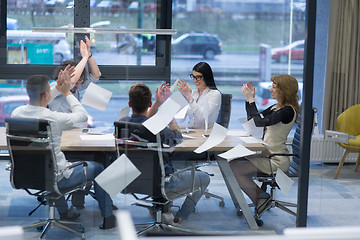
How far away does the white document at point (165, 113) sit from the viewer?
3578 millimetres

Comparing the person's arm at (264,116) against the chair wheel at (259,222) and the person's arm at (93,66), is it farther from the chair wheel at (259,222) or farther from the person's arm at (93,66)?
the person's arm at (93,66)

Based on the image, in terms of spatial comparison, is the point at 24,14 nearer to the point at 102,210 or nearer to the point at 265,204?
the point at 102,210

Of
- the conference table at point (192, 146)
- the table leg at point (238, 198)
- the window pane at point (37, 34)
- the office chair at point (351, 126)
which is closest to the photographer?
the window pane at point (37, 34)

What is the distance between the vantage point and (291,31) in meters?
3.87

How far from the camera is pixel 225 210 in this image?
3926 mm

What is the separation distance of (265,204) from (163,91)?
1051 mm

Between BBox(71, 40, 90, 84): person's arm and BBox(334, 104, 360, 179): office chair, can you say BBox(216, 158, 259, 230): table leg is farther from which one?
BBox(71, 40, 90, 84): person's arm

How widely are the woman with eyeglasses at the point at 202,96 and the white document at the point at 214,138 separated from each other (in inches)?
3.0

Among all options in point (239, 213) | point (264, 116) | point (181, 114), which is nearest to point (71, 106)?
point (181, 114)

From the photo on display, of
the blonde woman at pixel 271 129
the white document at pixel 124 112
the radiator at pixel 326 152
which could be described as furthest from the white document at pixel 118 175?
the radiator at pixel 326 152

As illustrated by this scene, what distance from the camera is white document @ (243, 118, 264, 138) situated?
3.77 m

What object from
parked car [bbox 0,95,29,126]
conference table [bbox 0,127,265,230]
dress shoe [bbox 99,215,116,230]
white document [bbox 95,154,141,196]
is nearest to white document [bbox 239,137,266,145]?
conference table [bbox 0,127,265,230]

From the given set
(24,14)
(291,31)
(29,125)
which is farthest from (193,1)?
→ (29,125)

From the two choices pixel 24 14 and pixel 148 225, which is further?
pixel 148 225
